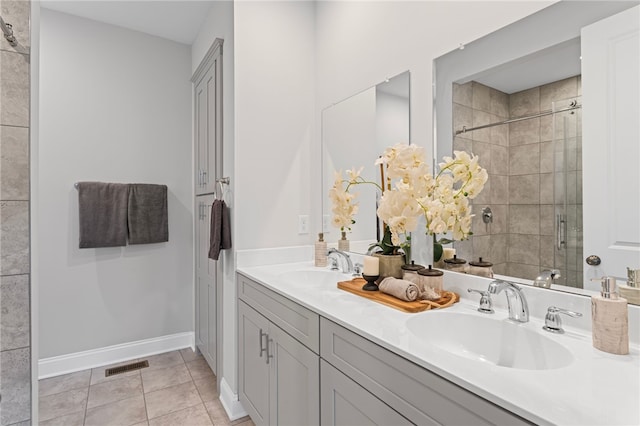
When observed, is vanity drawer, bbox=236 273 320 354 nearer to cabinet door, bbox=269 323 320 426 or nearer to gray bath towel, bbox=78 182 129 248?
cabinet door, bbox=269 323 320 426

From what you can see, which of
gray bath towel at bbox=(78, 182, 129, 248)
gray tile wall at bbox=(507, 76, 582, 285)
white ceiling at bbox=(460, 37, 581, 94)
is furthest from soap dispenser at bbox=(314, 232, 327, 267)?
gray bath towel at bbox=(78, 182, 129, 248)

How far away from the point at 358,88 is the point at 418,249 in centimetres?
97

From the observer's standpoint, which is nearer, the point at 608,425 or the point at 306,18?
the point at 608,425

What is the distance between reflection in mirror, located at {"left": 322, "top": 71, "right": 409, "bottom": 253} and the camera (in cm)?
161

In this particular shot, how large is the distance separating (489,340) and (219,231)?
57.9 inches

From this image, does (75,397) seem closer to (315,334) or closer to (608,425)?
(315,334)

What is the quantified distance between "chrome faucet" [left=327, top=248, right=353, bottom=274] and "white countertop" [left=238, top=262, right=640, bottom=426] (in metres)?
0.71

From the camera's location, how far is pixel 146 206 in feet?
8.80

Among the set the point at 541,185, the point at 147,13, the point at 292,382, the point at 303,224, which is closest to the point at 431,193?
the point at 541,185

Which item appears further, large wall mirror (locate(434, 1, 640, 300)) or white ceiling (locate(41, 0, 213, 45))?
white ceiling (locate(41, 0, 213, 45))

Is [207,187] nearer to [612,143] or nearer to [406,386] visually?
[406,386]

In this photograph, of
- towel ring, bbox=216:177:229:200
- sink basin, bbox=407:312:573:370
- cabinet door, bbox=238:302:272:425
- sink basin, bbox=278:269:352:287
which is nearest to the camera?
sink basin, bbox=407:312:573:370

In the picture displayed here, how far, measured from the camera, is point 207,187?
2.52 meters

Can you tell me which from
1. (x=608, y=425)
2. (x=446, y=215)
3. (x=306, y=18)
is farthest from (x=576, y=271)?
(x=306, y=18)
